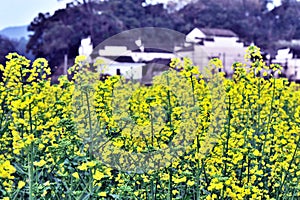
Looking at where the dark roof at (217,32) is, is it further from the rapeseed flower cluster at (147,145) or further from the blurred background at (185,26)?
the rapeseed flower cluster at (147,145)

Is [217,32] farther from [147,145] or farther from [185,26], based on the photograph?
[147,145]

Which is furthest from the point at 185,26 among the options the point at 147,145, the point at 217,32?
the point at 147,145

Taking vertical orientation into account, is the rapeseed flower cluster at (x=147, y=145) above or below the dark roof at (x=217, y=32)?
below

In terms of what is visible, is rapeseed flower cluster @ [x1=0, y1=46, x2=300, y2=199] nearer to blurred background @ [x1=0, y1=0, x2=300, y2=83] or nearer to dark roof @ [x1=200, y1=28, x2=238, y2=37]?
blurred background @ [x1=0, y1=0, x2=300, y2=83]

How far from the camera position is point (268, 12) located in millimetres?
33438

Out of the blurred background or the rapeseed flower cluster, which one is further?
the blurred background

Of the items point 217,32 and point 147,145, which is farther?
point 217,32

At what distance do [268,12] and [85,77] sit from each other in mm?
30682

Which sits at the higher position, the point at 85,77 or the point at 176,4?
the point at 176,4

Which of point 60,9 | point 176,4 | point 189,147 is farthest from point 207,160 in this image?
point 176,4

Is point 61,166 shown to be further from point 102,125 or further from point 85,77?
point 85,77

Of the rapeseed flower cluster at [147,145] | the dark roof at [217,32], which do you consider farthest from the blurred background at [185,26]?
the rapeseed flower cluster at [147,145]

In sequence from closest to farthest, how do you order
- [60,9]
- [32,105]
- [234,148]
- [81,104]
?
1. [32,105]
2. [234,148]
3. [81,104]
4. [60,9]

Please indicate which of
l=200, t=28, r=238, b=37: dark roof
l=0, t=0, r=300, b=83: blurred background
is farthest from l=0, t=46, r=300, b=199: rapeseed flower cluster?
l=200, t=28, r=238, b=37: dark roof
